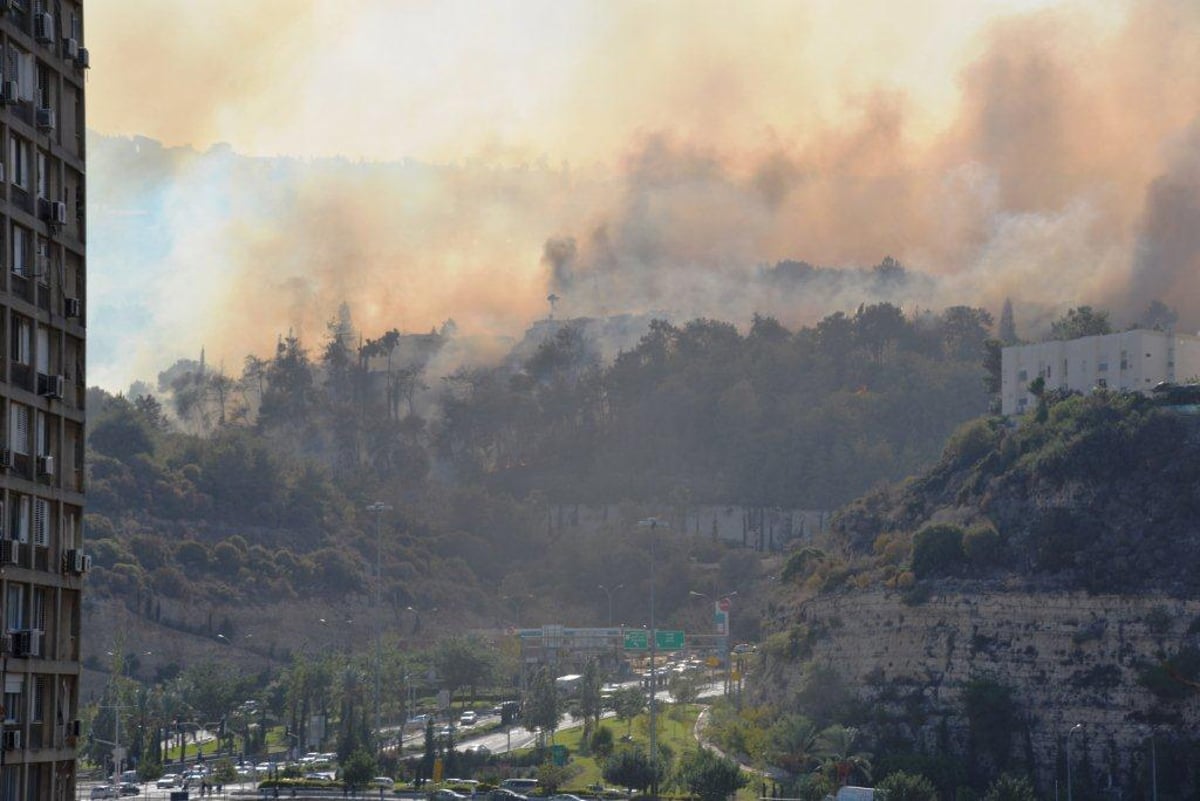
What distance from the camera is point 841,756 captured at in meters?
128

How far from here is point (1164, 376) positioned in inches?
6073

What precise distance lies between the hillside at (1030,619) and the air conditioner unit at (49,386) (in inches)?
3628

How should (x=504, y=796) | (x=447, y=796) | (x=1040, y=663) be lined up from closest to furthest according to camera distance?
1. (x=447, y=796)
2. (x=504, y=796)
3. (x=1040, y=663)

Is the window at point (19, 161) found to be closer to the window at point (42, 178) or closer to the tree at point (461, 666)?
the window at point (42, 178)

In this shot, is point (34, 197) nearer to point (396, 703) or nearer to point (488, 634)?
point (396, 703)

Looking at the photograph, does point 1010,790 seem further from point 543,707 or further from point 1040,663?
point 543,707

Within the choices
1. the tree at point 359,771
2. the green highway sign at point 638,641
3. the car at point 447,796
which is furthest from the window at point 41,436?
the green highway sign at point 638,641

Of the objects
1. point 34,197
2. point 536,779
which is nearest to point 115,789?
point 536,779

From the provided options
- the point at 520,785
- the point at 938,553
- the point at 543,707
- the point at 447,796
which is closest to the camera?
the point at 447,796

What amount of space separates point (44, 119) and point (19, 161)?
103 centimetres

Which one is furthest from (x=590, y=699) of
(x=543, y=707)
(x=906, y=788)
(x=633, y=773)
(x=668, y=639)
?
(x=906, y=788)

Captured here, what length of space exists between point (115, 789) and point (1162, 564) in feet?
209

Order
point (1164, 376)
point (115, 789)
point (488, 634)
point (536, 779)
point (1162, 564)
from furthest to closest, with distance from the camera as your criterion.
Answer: point (488, 634) → point (1164, 376) → point (1162, 564) → point (536, 779) → point (115, 789)

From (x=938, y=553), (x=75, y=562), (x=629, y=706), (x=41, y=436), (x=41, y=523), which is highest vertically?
(x=41, y=436)
